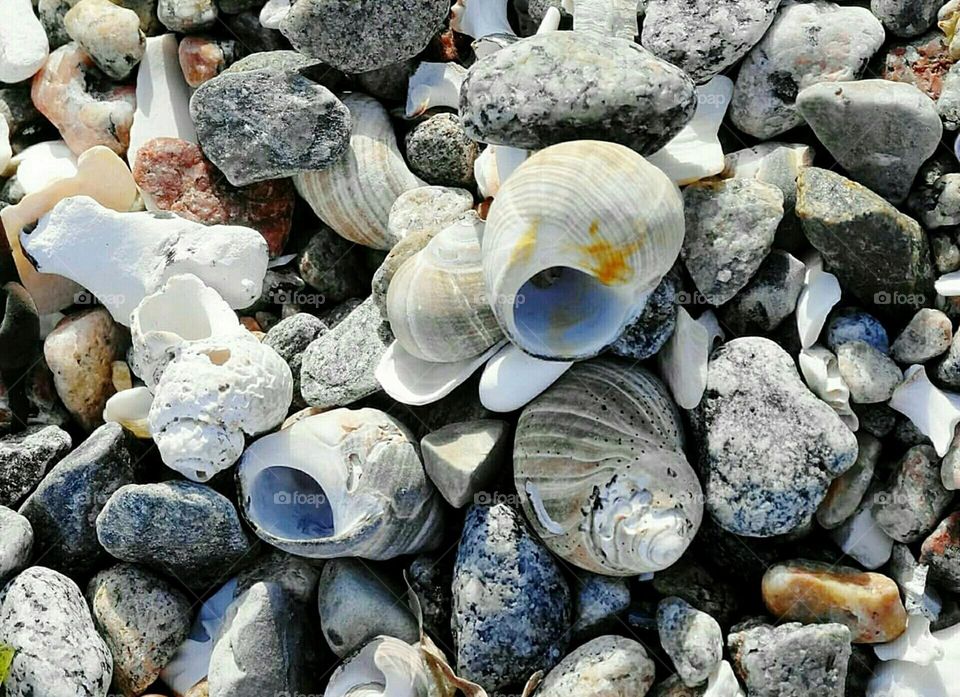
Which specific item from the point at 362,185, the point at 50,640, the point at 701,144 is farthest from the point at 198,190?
the point at 701,144

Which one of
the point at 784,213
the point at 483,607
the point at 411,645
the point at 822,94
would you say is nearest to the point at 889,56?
the point at 822,94

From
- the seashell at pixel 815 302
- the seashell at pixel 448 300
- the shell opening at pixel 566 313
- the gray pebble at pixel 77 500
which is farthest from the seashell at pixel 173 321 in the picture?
the seashell at pixel 815 302

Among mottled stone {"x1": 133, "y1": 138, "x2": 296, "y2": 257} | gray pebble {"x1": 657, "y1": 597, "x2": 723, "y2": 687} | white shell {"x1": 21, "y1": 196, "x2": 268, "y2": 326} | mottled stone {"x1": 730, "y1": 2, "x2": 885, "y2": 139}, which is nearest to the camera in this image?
gray pebble {"x1": 657, "y1": 597, "x2": 723, "y2": 687}

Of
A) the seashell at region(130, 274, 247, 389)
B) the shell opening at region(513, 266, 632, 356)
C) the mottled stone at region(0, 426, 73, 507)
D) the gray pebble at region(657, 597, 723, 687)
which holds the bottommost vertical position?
the gray pebble at region(657, 597, 723, 687)

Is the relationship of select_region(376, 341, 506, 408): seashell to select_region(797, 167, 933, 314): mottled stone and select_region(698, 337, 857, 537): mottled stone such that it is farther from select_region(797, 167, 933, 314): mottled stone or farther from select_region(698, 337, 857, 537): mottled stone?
select_region(797, 167, 933, 314): mottled stone

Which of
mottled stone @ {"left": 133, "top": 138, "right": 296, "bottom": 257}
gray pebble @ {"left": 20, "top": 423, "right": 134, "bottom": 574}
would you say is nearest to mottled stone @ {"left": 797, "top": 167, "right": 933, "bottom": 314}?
mottled stone @ {"left": 133, "top": 138, "right": 296, "bottom": 257}

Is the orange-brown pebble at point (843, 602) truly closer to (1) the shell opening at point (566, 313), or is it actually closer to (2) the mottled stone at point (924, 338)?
(2) the mottled stone at point (924, 338)

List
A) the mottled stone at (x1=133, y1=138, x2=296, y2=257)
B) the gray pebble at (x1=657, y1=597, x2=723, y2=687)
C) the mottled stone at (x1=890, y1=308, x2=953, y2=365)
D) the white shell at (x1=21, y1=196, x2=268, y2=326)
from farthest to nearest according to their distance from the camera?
1. the mottled stone at (x1=133, y1=138, x2=296, y2=257)
2. the white shell at (x1=21, y1=196, x2=268, y2=326)
3. the mottled stone at (x1=890, y1=308, x2=953, y2=365)
4. the gray pebble at (x1=657, y1=597, x2=723, y2=687)

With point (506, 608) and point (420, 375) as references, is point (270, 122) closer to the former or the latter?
point (420, 375)
